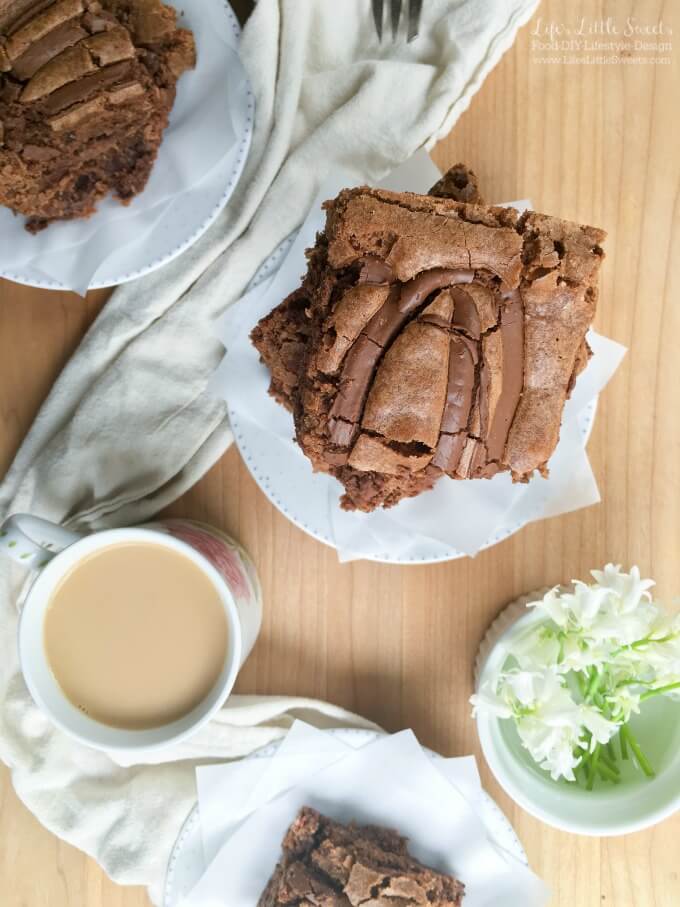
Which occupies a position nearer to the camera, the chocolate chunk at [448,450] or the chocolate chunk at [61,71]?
the chocolate chunk at [448,450]

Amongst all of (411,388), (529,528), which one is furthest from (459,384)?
(529,528)

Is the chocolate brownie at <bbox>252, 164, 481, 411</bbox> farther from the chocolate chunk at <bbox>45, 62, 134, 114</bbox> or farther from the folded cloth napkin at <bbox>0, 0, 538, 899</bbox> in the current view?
the chocolate chunk at <bbox>45, 62, 134, 114</bbox>

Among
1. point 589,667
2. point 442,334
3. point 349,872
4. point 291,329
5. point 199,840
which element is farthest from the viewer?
point 199,840

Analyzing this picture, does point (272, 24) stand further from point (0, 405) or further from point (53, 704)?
point (53, 704)

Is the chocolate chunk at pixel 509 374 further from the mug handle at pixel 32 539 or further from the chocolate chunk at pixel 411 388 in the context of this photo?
the mug handle at pixel 32 539

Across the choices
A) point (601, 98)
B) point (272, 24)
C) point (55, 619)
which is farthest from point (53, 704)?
point (601, 98)

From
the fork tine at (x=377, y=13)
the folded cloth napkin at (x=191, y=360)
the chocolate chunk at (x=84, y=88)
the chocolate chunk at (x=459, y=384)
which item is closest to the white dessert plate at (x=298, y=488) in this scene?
the folded cloth napkin at (x=191, y=360)

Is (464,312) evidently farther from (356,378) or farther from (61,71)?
(61,71)
